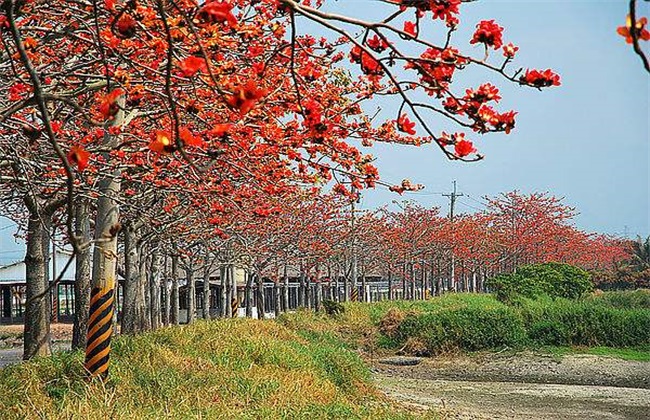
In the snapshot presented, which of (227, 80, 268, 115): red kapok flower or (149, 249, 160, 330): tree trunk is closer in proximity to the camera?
(227, 80, 268, 115): red kapok flower

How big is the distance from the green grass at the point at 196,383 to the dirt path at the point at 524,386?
2048 millimetres

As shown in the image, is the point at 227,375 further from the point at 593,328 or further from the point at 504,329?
the point at 593,328

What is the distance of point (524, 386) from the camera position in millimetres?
15398

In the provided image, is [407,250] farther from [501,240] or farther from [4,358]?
[4,358]

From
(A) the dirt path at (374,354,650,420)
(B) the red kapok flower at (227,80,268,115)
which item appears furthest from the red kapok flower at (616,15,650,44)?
(A) the dirt path at (374,354,650,420)


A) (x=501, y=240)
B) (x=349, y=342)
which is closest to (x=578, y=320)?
(x=349, y=342)

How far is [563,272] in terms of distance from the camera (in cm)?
2995

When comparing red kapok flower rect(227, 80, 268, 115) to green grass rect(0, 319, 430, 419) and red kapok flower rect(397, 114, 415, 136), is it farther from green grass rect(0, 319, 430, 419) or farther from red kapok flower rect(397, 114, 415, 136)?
green grass rect(0, 319, 430, 419)

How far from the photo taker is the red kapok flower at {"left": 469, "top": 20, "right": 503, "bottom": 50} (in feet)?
9.55

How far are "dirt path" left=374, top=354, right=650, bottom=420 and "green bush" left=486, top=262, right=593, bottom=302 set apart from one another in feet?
30.2

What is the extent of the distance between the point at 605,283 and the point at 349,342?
26894mm

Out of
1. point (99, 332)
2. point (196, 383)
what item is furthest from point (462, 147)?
point (99, 332)

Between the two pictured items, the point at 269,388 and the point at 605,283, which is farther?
the point at 605,283

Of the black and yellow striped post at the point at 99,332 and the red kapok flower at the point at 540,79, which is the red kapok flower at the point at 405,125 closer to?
the red kapok flower at the point at 540,79
